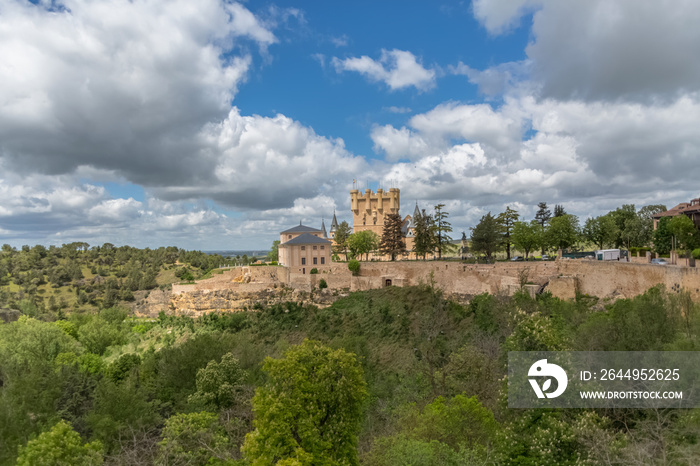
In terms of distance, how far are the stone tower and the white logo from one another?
202 ft

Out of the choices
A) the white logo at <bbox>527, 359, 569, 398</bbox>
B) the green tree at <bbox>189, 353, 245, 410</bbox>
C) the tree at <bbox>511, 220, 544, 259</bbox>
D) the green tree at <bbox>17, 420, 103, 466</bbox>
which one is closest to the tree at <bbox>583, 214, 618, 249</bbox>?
the tree at <bbox>511, 220, 544, 259</bbox>

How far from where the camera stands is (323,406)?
1242cm

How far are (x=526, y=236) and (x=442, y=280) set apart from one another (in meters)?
11.6

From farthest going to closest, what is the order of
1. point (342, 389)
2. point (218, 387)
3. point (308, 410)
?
point (218, 387)
point (342, 389)
point (308, 410)

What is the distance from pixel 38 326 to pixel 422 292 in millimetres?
37547

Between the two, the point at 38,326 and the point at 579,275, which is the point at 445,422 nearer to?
the point at 579,275

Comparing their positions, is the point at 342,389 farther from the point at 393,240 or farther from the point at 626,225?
the point at 626,225

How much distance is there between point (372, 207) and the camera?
77.1 metres

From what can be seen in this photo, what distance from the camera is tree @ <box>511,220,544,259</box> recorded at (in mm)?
45125

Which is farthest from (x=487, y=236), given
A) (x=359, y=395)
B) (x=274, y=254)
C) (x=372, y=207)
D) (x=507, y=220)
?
(x=274, y=254)

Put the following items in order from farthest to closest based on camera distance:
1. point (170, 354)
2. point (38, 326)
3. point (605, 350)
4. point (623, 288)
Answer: point (38, 326) → point (170, 354) → point (623, 288) → point (605, 350)

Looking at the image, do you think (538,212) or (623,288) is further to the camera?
(538,212)

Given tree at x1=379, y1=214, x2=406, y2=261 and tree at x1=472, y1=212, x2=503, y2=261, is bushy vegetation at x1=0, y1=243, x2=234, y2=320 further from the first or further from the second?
tree at x1=472, y1=212, x2=503, y2=261

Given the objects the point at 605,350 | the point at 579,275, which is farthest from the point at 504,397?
the point at 579,275
